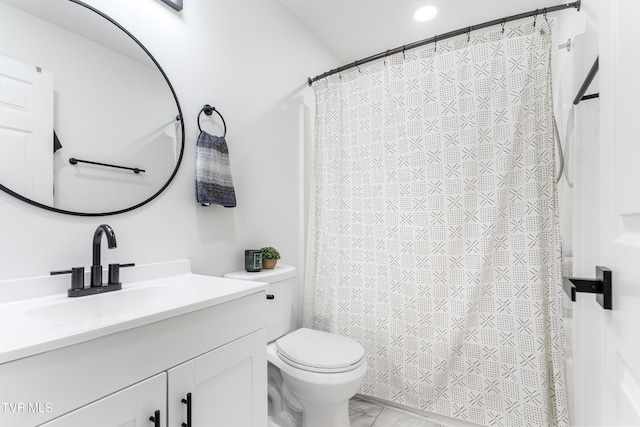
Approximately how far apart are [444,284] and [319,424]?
99 centimetres

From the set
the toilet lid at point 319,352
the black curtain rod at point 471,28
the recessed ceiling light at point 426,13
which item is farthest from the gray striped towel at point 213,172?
the recessed ceiling light at point 426,13

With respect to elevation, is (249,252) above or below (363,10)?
below

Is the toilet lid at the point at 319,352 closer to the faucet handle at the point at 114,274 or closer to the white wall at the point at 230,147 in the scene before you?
the white wall at the point at 230,147

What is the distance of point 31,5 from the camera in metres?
1.00

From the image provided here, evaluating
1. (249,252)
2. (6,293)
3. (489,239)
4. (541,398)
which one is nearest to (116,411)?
(6,293)

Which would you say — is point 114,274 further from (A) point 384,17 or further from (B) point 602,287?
(A) point 384,17

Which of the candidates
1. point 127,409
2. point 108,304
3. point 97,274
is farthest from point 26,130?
point 127,409

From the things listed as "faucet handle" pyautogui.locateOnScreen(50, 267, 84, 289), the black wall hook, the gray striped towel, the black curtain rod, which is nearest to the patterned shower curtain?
the black curtain rod

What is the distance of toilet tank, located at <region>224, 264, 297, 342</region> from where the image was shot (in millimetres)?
1583

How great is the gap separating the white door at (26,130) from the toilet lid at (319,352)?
119cm

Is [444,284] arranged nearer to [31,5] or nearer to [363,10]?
[363,10]

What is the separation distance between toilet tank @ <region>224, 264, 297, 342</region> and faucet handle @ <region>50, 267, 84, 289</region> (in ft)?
2.09

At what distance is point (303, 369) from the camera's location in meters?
1.42

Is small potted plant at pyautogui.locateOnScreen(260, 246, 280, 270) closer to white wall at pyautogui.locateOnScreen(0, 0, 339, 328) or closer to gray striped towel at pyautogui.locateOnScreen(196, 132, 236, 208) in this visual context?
white wall at pyautogui.locateOnScreen(0, 0, 339, 328)
